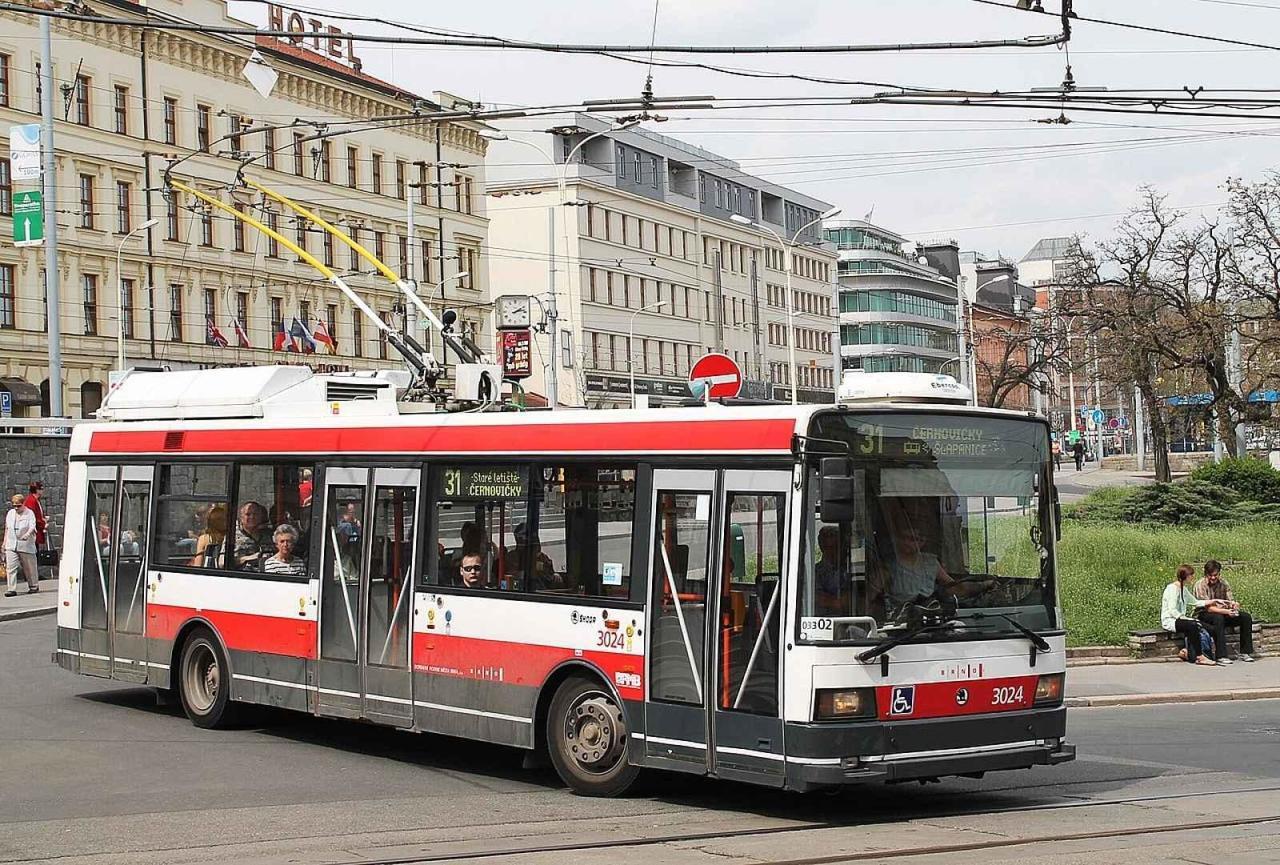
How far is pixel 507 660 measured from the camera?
12.7 metres

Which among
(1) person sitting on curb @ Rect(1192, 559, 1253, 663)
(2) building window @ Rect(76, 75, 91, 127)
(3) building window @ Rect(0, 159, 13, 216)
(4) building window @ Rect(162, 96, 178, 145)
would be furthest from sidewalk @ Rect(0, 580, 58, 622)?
(4) building window @ Rect(162, 96, 178, 145)

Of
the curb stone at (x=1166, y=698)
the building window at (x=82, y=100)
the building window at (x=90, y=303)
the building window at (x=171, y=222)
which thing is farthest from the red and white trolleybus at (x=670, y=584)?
the building window at (x=171, y=222)

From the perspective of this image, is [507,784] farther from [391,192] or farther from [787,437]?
[391,192]

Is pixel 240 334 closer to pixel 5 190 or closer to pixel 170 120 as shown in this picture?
pixel 5 190

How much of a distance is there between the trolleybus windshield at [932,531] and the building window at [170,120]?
51511mm

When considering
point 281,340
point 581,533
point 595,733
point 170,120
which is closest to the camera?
point 595,733

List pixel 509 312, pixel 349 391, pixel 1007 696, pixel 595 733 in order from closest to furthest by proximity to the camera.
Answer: pixel 1007 696, pixel 595 733, pixel 349 391, pixel 509 312

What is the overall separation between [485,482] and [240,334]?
44.3 metres

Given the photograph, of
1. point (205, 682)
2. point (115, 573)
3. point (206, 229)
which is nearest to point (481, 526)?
point (205, 682)

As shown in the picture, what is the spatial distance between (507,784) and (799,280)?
101653 mm

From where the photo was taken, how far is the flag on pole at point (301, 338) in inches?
1761

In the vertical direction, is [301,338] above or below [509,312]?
below

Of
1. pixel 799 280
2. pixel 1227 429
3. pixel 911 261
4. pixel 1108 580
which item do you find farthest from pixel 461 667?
pixel 911 261

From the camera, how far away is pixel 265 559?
15.1 metres
